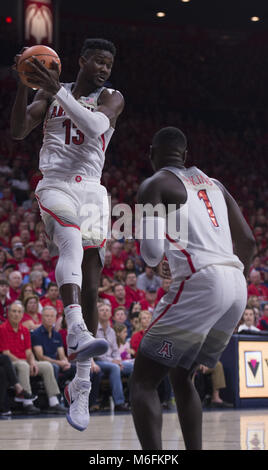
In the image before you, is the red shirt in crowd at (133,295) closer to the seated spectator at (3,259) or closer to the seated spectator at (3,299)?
the seated spectator at (3,259)

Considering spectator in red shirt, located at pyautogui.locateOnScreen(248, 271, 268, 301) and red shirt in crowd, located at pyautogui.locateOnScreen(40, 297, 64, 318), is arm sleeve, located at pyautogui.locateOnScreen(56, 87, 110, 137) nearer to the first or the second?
red shirt in crowd, located at pyautogui.locateOnScreen(40, 297, 64, 318)

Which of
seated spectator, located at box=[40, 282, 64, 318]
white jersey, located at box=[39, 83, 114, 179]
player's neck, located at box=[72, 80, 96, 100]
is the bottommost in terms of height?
seated spectator, located at box=[40, 282, 64, 318]

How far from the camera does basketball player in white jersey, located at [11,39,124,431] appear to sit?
5340 millimetres

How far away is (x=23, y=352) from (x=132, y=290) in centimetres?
325

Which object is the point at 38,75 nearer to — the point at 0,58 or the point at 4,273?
the point at 4,273

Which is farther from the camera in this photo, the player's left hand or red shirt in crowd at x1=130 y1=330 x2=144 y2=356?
red shirt in crowd at x1=130 y1=330 x2=144 y2=356

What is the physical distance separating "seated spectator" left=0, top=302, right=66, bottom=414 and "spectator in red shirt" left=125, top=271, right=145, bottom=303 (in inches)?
118

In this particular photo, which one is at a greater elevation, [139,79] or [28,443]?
[139,79]

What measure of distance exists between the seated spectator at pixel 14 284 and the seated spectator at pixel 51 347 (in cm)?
101

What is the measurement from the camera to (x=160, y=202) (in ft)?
14.5

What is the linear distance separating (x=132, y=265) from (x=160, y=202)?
9.83 meters

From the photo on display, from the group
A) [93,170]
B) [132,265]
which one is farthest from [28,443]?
[132,265]

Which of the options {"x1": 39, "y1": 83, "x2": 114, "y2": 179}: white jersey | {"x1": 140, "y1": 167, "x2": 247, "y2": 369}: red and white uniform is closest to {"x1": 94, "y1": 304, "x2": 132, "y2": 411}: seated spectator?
{"x1": 39, "y1": 83, "x2": 114, "y2": 179}: white jersey

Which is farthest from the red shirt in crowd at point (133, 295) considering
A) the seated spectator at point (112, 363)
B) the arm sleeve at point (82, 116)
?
the arm sleeve at point (82, 116)
